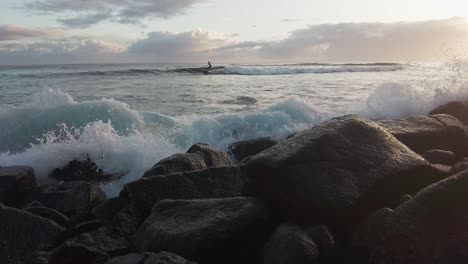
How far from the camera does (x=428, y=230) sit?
2.96m

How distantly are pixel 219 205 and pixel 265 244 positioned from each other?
1.55 ft

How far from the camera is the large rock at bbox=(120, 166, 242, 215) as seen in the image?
4449 mm

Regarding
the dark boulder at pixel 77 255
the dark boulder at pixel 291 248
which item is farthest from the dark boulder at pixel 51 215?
the dark boulder at pixel 291 248

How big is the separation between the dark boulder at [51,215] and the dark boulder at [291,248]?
2.27 metres

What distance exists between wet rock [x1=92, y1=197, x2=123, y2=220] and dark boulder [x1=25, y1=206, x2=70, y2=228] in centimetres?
28

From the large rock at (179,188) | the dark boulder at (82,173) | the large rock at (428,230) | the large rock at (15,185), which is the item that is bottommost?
the dark boulder at (82,173)

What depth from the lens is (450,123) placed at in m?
6.63

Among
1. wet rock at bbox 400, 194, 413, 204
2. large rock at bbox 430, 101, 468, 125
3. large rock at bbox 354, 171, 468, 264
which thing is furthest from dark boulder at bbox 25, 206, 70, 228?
large rock at bbox 430, 101, 468, 125

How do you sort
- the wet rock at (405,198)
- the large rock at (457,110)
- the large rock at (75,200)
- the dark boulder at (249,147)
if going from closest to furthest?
the wet rock at (405,198) → the large rock at (75,200) → the dark boulder at (249,147) → the large rock at (457,110)

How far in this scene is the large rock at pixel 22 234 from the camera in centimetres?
396

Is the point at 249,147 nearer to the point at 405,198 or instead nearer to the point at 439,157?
the point at 439,157

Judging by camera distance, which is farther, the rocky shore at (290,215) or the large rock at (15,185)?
the large rock at (15,185)

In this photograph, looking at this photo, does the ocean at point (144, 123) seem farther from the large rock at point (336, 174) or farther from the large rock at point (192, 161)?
the large rock at point (336, 174)

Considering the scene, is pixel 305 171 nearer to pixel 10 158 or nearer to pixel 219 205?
pixel 219 205
